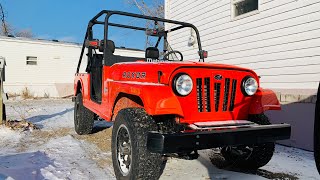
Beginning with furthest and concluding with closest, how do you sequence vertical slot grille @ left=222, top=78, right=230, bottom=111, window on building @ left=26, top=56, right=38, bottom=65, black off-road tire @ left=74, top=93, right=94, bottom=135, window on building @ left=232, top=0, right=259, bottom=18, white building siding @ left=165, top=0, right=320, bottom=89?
1. window on building @ left=26, top=56, right=38, bottom=65
2. window on building @ left=232, top=0, right=259, bottom=18
3. black off-road tire @ left=74, top=93, right=94, bottom=135
4. white building siding @ left=165, top=0, right=320, bottom=89
5. vertical slot grille @ left=222, top=78, right=230, bottom=111

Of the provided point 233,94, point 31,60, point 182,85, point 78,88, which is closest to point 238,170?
point 233,94

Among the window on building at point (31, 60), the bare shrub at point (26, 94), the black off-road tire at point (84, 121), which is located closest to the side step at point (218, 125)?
the black off-road tire at point (84, 121)

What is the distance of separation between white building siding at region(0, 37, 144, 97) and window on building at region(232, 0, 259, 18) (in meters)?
14.1

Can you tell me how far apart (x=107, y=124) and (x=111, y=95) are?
386cm

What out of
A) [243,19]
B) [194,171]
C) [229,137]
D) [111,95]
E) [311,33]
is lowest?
[194,171]

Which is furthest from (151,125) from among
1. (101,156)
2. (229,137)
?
(101,156)

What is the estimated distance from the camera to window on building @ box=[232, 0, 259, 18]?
673 centimetres

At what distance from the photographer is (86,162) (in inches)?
164

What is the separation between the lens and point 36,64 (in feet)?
59.4

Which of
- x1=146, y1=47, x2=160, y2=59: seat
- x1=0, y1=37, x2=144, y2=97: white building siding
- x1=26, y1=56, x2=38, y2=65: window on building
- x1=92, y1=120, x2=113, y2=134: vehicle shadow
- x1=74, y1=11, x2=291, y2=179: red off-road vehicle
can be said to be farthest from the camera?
x1=26, y1=56, x2=38, y2=65: window on building

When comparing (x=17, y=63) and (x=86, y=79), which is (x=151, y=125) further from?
(x=17, y=63)

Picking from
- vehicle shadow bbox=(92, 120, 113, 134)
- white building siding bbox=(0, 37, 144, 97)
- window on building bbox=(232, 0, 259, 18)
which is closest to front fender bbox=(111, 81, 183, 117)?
vehicle shadow bbox=(92, 120, 113, 134)

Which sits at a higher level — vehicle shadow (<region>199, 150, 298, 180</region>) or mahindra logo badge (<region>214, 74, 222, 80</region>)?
mahindra logo badge (<region>214, 74, 222, 80</region>)

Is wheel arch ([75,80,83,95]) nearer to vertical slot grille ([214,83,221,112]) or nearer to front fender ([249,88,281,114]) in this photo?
vertical slot grille ([214,83,221,112])
